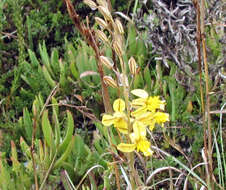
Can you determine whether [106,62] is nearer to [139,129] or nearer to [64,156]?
[139,129]

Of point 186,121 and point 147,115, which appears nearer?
point 147,115

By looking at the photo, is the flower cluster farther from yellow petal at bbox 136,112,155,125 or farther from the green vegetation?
the green vegetation

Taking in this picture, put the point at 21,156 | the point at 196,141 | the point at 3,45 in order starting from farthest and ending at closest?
the point at 3,45 < the point at 21,156 < the point at 196,141

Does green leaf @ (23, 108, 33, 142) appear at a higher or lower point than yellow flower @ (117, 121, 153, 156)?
lower

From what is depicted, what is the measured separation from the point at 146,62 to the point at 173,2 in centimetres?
49

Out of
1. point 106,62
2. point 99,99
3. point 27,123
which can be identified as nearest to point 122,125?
point 106,62

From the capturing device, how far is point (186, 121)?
230cm

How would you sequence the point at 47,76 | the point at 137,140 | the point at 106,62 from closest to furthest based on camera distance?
the point at 137,140 → the point at 106,62 → the point at 47,76

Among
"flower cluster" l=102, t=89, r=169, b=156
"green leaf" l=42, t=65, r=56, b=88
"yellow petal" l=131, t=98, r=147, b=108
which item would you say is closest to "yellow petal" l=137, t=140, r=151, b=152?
"flower cluster" l=102, t=89, r=169, b=156

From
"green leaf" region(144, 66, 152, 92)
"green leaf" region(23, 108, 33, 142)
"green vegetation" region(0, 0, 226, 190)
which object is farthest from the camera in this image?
"green leaf" region(144, 66, 152, 92)

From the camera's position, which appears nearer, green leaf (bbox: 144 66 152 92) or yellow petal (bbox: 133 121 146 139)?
yellow petal (bbox: 133 121 146 139)

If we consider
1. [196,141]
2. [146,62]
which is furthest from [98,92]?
[196,141]

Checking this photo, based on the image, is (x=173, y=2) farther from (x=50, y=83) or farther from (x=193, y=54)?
(x=50, y=83)

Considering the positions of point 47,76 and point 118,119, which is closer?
point 118,119
